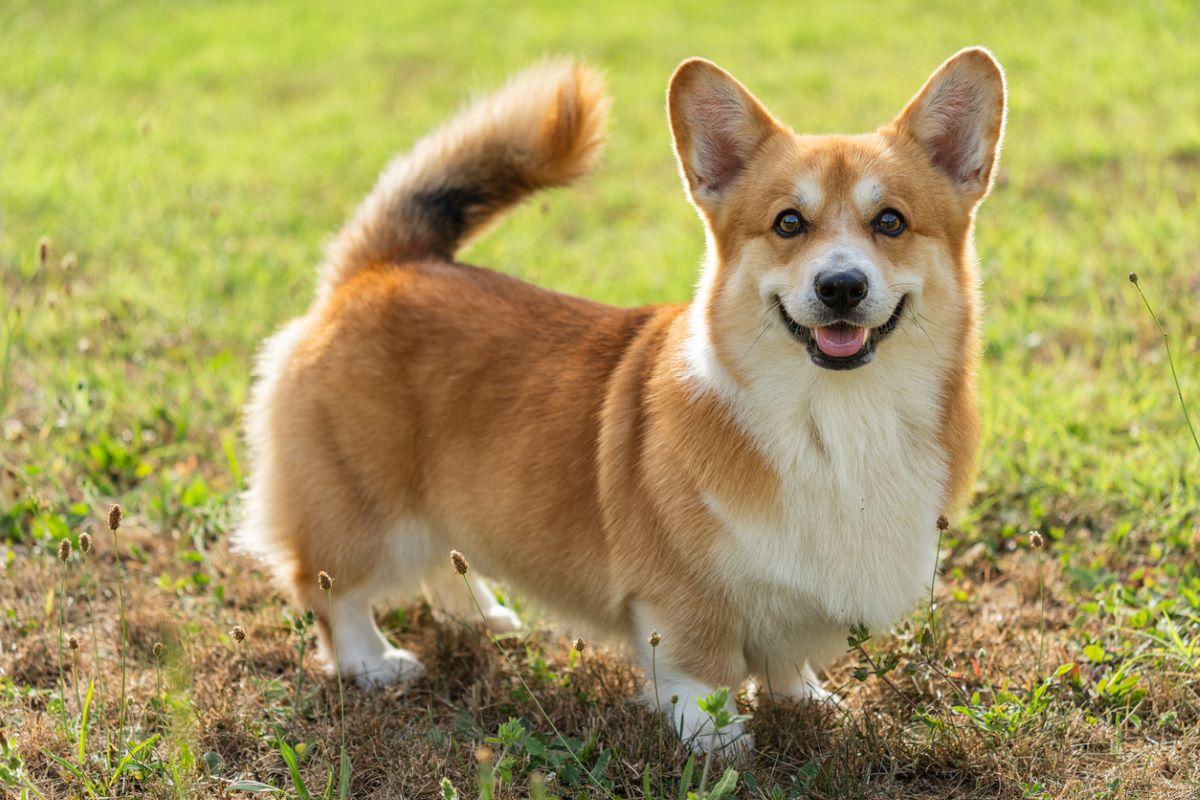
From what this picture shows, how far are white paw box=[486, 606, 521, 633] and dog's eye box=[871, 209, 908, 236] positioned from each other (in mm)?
1642

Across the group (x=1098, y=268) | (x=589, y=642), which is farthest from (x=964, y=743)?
(x=1098, y=268)

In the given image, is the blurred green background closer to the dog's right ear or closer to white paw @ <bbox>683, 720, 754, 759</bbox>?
white paw @ <bbox>683, 720, 754, 759</bbox>

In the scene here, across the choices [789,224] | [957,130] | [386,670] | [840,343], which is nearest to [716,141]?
[789,224]

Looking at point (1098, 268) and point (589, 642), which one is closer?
point (589, 642)

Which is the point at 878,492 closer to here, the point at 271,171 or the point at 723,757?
the point at 723,757

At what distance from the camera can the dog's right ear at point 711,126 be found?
304cm

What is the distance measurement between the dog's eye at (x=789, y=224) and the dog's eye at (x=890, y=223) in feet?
0.54

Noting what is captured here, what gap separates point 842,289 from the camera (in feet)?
8.74

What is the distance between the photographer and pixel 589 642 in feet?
11.5

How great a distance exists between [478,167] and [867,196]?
1323 millimetres

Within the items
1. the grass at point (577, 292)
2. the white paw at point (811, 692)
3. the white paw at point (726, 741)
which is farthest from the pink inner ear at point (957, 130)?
the white paw at point (726, 741)

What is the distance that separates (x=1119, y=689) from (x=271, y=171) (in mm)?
5834

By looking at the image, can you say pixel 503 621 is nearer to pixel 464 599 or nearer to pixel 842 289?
pixel 464 599

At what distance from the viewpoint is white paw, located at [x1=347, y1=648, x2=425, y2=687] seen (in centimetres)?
348
